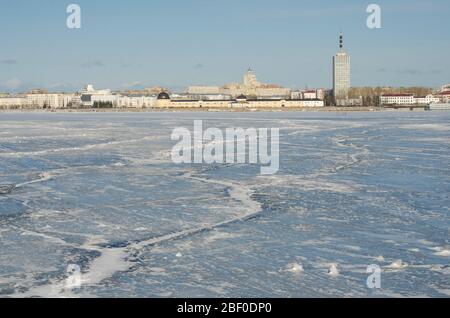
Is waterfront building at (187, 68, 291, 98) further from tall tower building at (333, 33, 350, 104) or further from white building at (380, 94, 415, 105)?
white building at (380, 94, 415, 105)

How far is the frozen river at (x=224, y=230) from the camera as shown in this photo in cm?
402

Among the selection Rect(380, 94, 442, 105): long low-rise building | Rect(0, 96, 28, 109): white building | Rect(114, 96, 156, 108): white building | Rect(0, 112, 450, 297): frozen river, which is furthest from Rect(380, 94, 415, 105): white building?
Rect(0, 112, 450, 297): frozen river

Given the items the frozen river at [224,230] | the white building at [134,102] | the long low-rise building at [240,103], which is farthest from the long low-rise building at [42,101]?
the frozen river at [224,230]

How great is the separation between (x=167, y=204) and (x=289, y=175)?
285cm

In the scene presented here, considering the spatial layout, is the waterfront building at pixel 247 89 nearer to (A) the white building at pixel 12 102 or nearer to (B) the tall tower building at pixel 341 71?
(B) the tall tower building at pixel 341 71

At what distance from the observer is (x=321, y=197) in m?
7.25

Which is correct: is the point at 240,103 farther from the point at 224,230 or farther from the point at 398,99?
the point at 224,230

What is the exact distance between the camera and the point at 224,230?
18.2ft

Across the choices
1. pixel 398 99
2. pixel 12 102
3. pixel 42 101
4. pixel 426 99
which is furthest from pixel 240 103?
pixel 12 102

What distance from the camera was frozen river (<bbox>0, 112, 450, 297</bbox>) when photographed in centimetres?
402

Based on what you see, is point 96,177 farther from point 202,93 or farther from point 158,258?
point 202,93

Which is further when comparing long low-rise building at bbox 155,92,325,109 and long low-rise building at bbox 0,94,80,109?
long low-rise building at bbox 0,94,80,109

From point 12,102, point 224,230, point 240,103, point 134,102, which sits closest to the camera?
point 224,230
